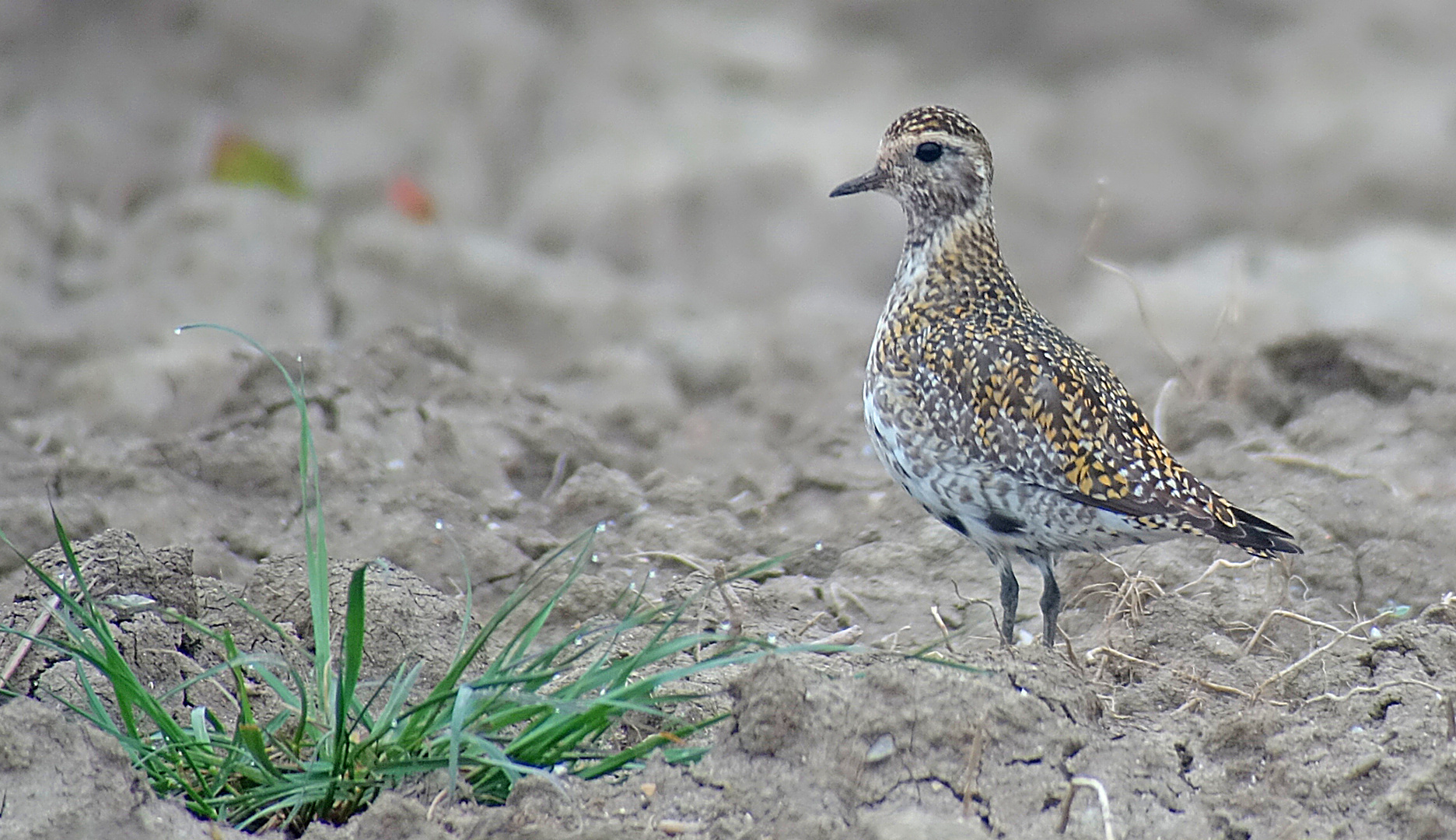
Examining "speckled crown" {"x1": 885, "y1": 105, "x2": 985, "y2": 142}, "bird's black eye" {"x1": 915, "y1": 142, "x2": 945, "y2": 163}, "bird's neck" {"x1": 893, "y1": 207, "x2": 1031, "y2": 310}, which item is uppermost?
"speckled crown" {"x1": 885, "y1": 105, "x2": 985, "y2": 142}

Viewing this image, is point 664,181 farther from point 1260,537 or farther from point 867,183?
point 1260,537

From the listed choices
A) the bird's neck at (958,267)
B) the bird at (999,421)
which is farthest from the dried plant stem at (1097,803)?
the bird's neck at (958,267)

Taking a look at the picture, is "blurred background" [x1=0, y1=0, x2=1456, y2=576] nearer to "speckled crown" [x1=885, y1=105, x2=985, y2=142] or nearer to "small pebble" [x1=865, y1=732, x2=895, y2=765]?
"speckled crown" [x1=885, y1=105, x2=985, y2=142]

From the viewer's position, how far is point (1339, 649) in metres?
4.07

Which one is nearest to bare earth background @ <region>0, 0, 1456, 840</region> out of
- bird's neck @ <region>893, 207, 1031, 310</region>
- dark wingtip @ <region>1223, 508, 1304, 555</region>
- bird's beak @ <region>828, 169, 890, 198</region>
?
dark wingtip @ <region>1223, 508, 1304, 555</region>

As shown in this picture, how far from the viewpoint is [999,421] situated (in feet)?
13.7

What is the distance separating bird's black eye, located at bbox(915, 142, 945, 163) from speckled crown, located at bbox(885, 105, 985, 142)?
46 mm

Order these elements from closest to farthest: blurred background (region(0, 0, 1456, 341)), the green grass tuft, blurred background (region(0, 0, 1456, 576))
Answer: the green grass tuft < blurred background (region(0, 0, 1456, 576)) < blurred background (region(0, 0, 1456, 341))

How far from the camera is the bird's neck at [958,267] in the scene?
460cm

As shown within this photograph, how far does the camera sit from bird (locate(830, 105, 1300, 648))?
404 cm

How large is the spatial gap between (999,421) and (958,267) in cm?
66

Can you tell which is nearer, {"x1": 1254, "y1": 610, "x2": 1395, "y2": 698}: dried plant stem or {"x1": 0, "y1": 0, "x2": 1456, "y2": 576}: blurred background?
{"x1": 1254, "y1": 610, "x2": 1395, "y2": 698}: dried plant stem

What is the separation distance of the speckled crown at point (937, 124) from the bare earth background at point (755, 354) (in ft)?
4.43

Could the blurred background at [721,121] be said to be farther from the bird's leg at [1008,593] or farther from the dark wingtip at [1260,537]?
the dark wingtip at [1260,537]
